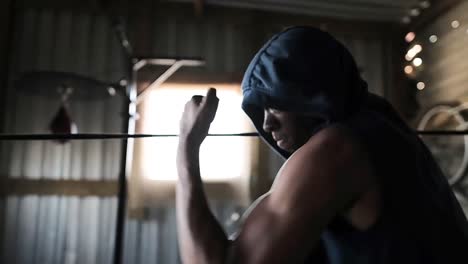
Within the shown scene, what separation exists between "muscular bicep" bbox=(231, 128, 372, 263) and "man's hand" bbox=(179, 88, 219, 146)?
0.20m

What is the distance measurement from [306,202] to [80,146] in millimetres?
2918

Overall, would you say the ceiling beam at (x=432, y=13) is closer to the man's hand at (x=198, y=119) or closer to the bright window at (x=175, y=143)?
the bright window at (x=175, y=143)

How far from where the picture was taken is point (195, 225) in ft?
2.61

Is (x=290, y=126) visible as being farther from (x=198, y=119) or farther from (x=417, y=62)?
(x=417, y=62)

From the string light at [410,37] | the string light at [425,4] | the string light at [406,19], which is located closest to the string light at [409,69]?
the string light at [410,37]

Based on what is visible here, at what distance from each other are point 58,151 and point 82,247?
24.0 inches

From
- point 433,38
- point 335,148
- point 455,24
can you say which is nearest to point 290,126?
point 335,148

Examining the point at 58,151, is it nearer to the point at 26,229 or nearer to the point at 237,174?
the point at 26,229

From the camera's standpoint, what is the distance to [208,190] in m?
3.45

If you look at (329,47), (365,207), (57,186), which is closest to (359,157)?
(365,207)

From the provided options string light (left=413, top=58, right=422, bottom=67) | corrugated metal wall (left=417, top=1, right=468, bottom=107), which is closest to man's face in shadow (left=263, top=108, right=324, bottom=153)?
corrugated metal wall (left=417, top=1, right=468, bottom=107)

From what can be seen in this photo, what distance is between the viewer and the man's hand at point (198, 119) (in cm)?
92

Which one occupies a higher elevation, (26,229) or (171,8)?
(171,8)

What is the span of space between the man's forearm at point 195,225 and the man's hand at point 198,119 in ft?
0.16
